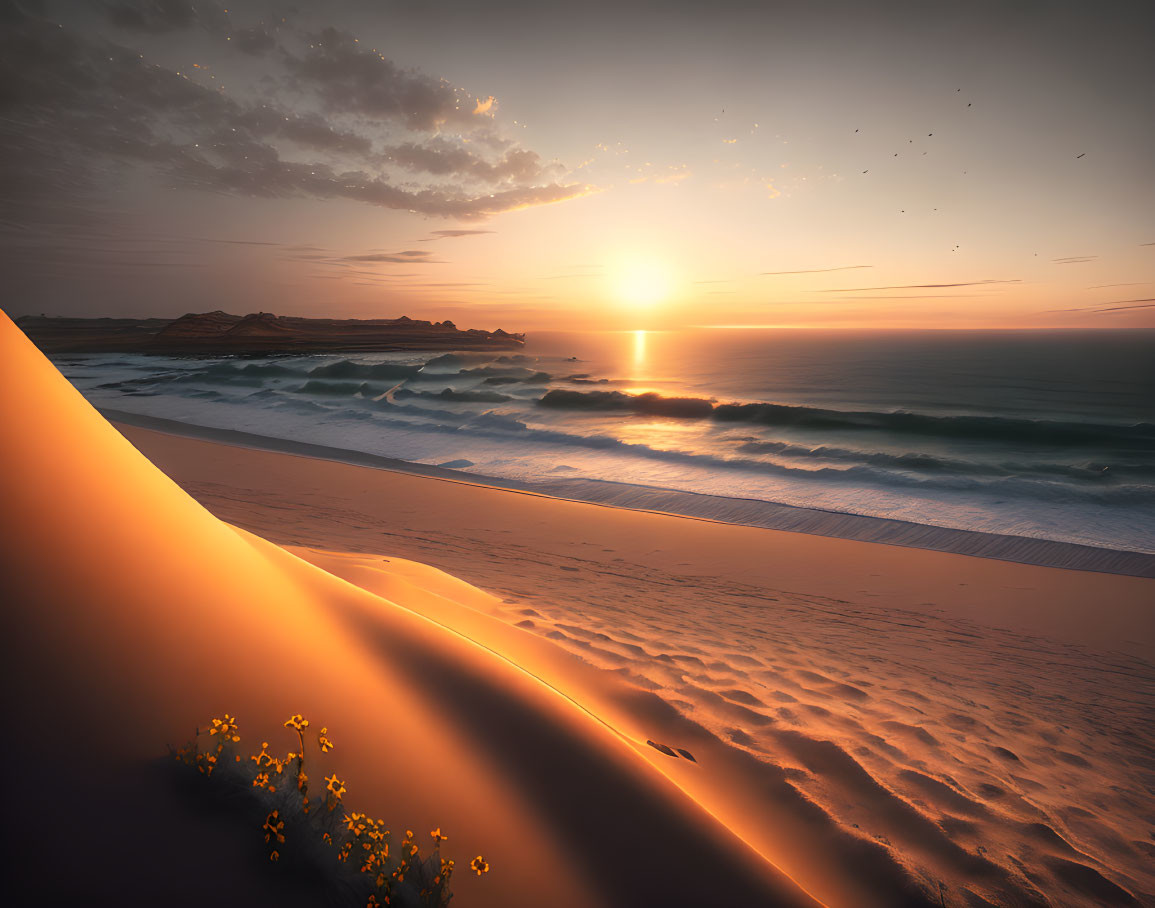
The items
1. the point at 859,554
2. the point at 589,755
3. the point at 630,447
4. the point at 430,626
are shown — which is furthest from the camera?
the point at 630,447

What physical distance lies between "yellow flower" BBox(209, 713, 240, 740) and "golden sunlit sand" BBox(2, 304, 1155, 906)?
0.10 meters

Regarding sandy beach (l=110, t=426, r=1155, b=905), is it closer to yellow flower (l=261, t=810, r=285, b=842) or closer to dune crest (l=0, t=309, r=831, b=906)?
dune crest (l=0, t=309, r=831, b=906)

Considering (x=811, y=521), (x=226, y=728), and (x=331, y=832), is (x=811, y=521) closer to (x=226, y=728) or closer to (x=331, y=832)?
(x=331, y=832)

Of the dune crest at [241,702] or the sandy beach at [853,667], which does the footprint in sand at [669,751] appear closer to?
the sandy beach at [853,667]

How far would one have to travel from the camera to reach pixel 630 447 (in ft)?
57.2

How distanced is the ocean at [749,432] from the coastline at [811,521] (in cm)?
35

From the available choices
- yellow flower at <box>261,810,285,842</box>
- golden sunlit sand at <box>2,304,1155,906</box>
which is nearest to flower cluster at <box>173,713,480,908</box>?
yellow flower at <box>261,810,285,842</box>

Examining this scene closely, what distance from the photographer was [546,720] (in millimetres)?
2799

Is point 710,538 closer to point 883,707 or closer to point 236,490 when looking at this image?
point 883,707

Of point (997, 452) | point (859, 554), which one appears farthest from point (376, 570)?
point (997, 452)

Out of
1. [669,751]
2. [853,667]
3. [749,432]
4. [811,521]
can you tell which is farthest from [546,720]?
[749,432]

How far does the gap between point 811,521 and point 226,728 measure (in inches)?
397

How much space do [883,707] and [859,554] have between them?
15.9 ft

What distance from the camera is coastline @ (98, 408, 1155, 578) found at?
8.80 metres
